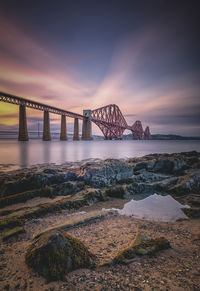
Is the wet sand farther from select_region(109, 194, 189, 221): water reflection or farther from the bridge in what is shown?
the bridge

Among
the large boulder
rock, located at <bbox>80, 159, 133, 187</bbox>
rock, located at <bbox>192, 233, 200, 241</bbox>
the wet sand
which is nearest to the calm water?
rock, located at <bbox>80, 159, 133, 187</bbox>

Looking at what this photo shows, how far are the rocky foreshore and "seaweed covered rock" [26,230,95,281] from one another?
0.01m

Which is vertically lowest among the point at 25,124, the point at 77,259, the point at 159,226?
the point at 159,226

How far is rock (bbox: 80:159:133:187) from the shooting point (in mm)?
5535

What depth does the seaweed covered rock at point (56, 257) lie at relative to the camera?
1769 millimetres

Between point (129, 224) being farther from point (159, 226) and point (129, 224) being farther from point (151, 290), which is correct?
point (151, 290)

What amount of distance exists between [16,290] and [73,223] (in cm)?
134

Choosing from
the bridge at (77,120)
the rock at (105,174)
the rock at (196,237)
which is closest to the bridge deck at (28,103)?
the bridge at (77,120)

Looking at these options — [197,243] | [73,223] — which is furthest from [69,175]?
[197,243]

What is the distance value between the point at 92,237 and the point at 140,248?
0.82 m

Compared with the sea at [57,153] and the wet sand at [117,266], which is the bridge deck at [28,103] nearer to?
the sea at [57,153]

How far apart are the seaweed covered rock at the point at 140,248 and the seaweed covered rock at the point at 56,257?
39cm

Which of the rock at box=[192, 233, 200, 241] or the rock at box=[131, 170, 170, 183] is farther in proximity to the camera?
the rock at box=[131, 170, 170, 183]

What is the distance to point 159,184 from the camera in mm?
5492
